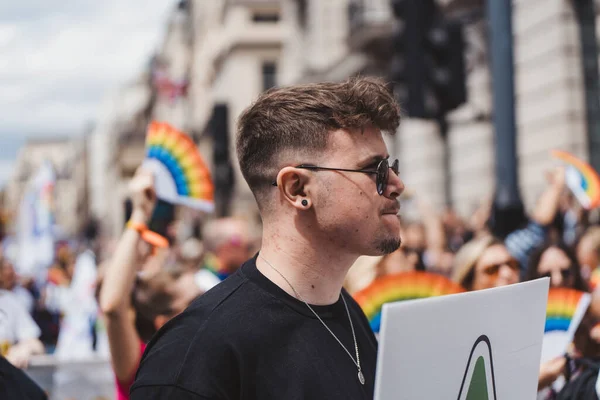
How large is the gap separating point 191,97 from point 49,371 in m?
60.5

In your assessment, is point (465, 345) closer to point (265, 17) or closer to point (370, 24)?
point (370, 24)

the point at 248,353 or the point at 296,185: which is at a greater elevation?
the point at 296,185

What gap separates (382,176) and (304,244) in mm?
248

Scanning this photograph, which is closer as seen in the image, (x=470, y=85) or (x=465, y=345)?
(x=465, y=345)

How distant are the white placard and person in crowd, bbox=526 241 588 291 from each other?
2.98 metres

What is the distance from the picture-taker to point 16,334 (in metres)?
4.18

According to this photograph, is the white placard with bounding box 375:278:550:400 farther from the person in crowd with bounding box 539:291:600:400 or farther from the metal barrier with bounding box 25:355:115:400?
the metal barrier with bounding box 25:355:115:400

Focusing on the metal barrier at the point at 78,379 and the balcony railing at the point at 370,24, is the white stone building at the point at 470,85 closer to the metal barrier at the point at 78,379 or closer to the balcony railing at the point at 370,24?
the balcony railing at the point at 370,24

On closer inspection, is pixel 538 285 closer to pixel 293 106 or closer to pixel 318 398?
pixel 318 398

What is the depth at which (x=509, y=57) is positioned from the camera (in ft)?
21.3

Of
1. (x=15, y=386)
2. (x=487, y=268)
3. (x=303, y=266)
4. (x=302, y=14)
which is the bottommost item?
(x=487, y=268)

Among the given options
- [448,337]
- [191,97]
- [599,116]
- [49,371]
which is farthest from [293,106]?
[191,97]

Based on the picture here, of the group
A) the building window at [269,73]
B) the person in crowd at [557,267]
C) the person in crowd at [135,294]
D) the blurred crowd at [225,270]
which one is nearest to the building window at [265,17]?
the building window at [269,73]

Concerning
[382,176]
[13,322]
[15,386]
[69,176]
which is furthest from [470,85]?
[69,176]
